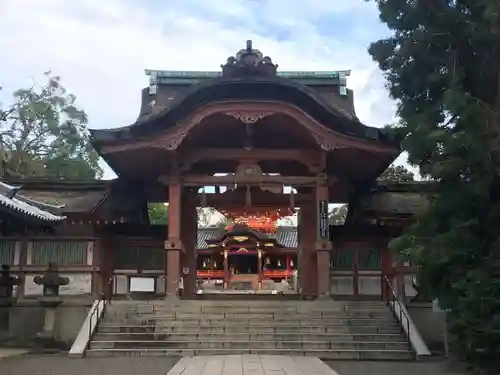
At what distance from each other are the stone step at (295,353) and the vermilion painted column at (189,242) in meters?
5.41

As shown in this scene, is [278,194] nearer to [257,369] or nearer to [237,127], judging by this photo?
[237,127]

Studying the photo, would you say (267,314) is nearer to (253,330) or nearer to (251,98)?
(253,330)

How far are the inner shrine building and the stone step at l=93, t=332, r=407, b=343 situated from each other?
214 cm

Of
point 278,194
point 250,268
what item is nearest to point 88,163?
point 250,268

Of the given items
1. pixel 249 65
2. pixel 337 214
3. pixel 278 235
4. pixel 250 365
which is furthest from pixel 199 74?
pixel 337 214

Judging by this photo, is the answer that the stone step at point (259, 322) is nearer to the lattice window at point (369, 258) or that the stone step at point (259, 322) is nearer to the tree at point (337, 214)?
the lattice window at point (369, 258)

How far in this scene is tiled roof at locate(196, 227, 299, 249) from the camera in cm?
4038

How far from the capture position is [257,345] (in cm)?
1232

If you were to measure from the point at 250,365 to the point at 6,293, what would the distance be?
847cm

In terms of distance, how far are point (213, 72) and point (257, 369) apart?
1471 cm

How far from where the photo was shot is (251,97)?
15.2 meters

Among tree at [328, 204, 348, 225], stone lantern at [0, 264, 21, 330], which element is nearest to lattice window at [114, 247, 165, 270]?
stone lantern at [0, 264, 21, 330]

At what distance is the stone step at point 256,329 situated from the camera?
1292 centimetres

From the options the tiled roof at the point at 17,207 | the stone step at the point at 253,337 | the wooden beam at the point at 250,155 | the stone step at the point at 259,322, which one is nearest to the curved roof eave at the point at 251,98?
the wooden beam at the point at 250,155
